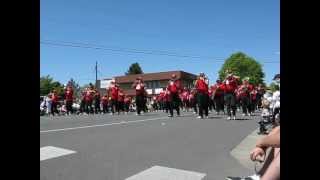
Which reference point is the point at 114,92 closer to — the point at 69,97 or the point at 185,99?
the point at 69,97

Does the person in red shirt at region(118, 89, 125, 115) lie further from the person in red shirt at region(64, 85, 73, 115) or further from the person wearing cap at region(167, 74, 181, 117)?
the person wearing cap at region(167, 74, 181, 117)

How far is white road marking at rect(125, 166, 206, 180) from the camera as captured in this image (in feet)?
24.0

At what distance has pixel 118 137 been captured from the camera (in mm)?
12281

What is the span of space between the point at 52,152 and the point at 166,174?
102 inches

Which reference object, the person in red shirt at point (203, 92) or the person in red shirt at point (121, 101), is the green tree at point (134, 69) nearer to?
the person in red shirt at point (121, 101)

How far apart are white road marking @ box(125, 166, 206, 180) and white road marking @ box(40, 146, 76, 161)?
6.13ft

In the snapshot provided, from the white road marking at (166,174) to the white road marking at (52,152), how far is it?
187 centimetres

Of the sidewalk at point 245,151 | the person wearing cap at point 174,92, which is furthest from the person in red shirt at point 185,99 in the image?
the sidewalk at point 245,151

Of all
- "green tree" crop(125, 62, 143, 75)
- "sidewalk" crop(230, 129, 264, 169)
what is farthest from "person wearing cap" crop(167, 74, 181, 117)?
"green tree" crop(125, 62, 143, 75)

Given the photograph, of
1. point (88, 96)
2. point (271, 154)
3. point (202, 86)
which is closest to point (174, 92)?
point (202, 86)

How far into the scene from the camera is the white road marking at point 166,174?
7.30 metres

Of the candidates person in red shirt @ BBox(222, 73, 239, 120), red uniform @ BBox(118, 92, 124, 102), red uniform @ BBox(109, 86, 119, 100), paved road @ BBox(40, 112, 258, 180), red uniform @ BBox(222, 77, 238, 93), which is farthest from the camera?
red uniform @ BBox(118, 92, 124, 102)
